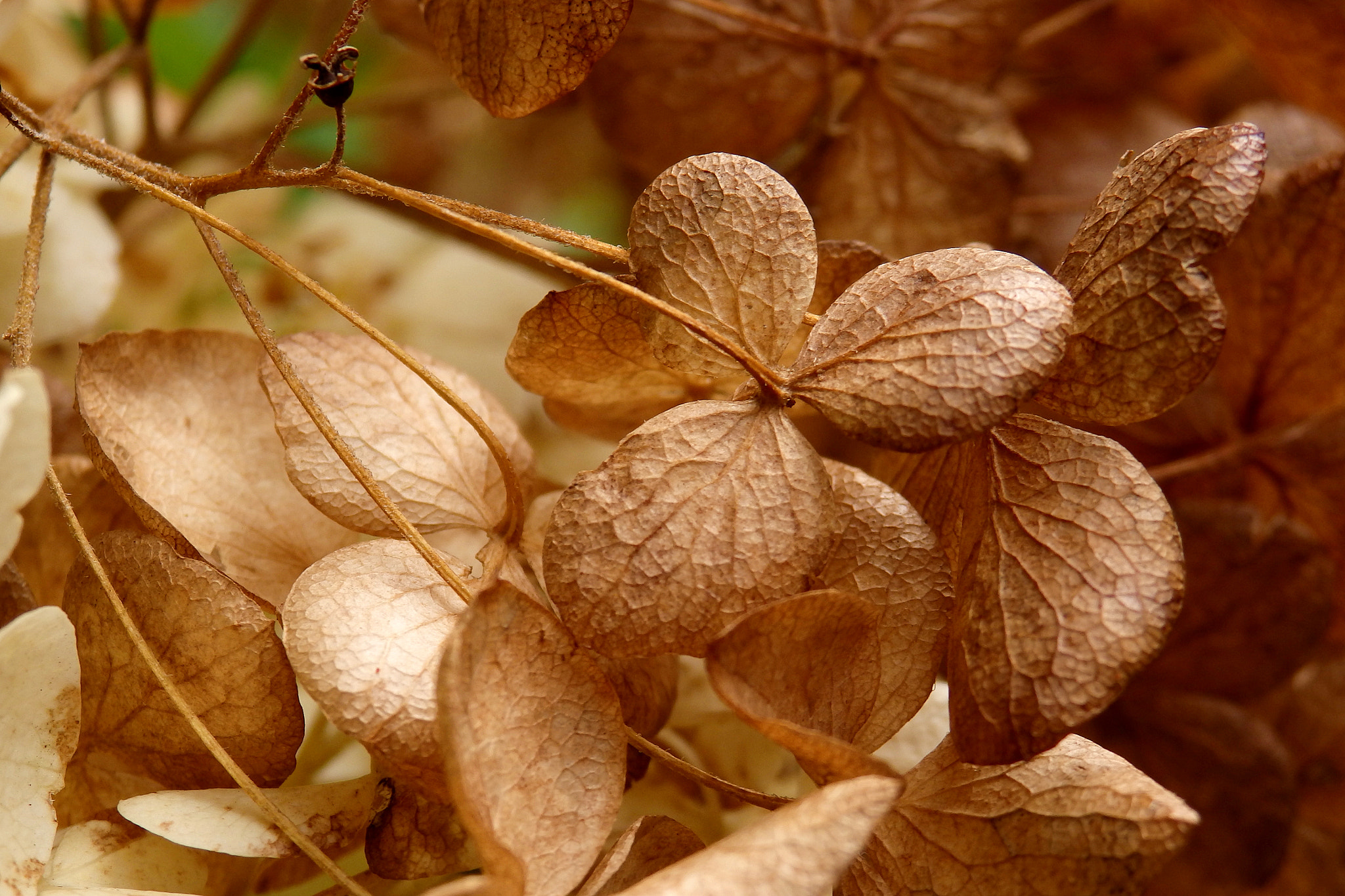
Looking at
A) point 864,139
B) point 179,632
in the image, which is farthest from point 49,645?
point 864,139

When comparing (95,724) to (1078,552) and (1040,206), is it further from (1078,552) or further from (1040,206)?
(1040,206)

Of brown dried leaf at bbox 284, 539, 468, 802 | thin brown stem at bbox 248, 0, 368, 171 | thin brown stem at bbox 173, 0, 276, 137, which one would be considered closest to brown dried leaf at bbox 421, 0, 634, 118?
thin brown stem at bbox 248, 0, 368, 171

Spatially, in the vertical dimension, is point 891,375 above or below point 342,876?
above

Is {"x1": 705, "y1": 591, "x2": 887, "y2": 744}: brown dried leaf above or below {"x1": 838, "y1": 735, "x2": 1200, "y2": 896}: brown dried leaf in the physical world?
above

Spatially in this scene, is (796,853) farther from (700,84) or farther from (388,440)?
(700,84)

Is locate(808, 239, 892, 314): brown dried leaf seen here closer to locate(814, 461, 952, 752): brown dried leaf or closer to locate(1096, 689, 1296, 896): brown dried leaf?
locate(814, 461, 952, 752): brown dried leaf

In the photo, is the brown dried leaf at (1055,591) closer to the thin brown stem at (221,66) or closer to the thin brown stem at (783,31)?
the thin brown stem at (783,31)
